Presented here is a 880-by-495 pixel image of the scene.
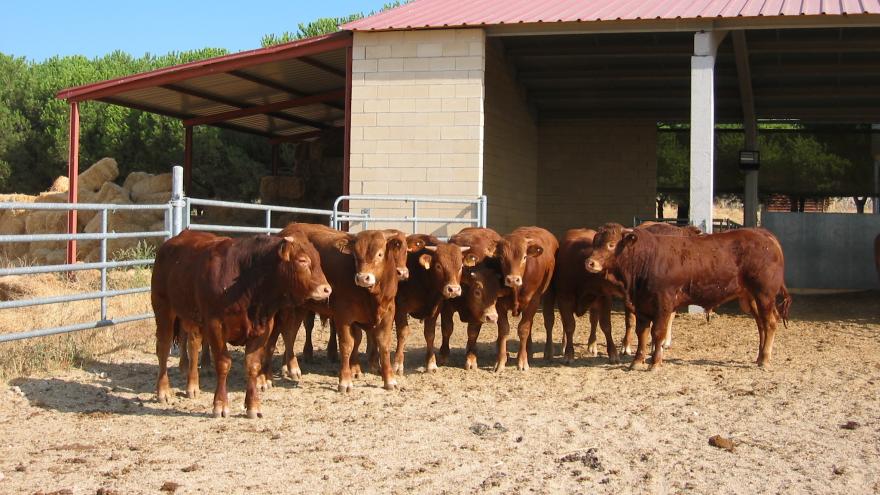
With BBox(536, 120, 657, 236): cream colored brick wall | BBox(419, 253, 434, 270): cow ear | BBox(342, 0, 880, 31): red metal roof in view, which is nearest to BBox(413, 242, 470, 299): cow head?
BBox(419, 253, 434, 270): cow ear

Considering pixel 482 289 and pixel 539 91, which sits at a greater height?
pixel 539 91

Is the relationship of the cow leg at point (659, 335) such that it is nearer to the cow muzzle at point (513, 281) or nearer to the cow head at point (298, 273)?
the cow muzzle at point (513, 281)

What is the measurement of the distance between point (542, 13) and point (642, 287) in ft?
21.3

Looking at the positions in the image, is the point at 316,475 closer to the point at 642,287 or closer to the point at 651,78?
the point at 642,287

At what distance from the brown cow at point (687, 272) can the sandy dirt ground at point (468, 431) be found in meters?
0.50

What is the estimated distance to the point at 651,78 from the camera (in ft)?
61.4

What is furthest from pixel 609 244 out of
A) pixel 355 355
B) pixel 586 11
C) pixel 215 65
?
pixel 215 65

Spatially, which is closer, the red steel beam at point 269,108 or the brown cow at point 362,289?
the brown cow at point 362,289

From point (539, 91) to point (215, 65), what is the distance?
24.3 ft

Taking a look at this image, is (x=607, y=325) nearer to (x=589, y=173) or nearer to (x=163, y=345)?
(x=163, y=345)

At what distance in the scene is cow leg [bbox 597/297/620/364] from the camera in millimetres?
9602

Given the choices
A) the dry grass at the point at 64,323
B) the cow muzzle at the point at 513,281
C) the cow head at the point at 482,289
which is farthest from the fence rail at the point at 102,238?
the cow muzzle at the point at 513,281

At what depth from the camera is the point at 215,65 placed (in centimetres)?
1569

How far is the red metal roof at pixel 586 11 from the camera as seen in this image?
43.2 ft
